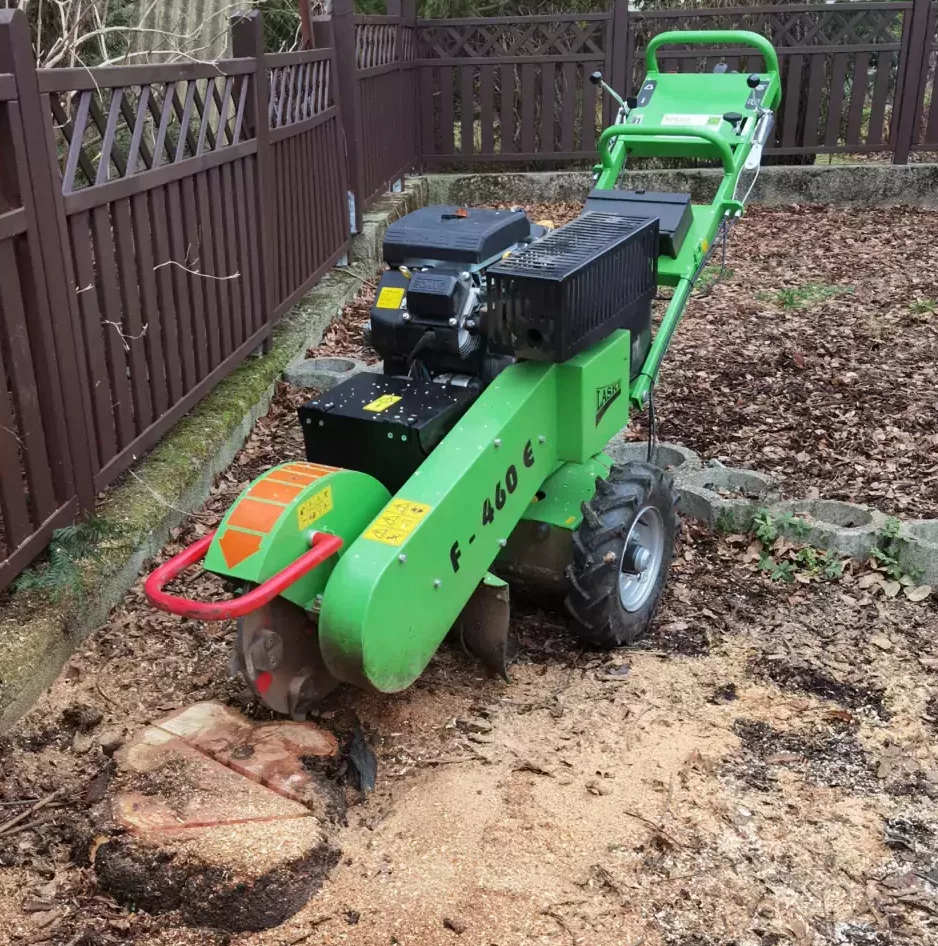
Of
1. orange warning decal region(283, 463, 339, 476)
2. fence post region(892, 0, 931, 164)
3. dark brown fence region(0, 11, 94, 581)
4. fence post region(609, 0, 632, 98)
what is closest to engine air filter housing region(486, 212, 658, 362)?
orange warning decal region(283, 463, 339, 476)

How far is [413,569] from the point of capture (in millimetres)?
2645

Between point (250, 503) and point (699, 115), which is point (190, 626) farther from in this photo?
point (699, 115)

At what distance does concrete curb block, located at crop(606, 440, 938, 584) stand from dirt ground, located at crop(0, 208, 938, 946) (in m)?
0.15

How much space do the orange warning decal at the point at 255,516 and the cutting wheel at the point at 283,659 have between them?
0.25 m

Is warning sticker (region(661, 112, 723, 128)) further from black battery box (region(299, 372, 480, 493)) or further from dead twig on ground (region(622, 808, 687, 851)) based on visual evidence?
dead twig on ground (region(622, 808, 687, 851))

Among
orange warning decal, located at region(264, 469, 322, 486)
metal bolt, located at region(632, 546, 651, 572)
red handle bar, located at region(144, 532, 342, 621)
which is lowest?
metal bolt, located at region(632, 546, 651, 572)

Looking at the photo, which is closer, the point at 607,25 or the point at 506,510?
the point at 506,510

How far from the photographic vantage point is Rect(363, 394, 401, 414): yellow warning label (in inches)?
121

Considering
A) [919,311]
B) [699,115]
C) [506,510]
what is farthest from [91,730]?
[919,311]

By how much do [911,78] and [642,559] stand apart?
9122 millimetres

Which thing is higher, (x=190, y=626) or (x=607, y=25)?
(x=607, y=25)

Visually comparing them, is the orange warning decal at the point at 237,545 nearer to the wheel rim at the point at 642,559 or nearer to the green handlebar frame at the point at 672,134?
the wheel rim at the point at 642,559

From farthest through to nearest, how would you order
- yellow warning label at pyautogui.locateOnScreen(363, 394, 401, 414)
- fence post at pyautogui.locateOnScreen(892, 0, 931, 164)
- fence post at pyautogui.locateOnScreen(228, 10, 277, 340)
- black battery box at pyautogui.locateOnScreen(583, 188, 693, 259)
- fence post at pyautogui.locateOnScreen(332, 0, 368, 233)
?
1. fence post at pyautogui.locateOnScreen(892, 0, 931, 164)
2. fence post at pyautogui.locateOnScreen(332, 0, 368, 233)
3. fence post at pyautogui.locateOnScreen(228, 10, 277, 340)
4. black battery box at pyautogui.locateOnScreen(583, 188, 693, 259)
5. yellow warning label at pyautogui.locateOnScreen(363, 394, 401, 414)

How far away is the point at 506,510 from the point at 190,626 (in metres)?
1.29
